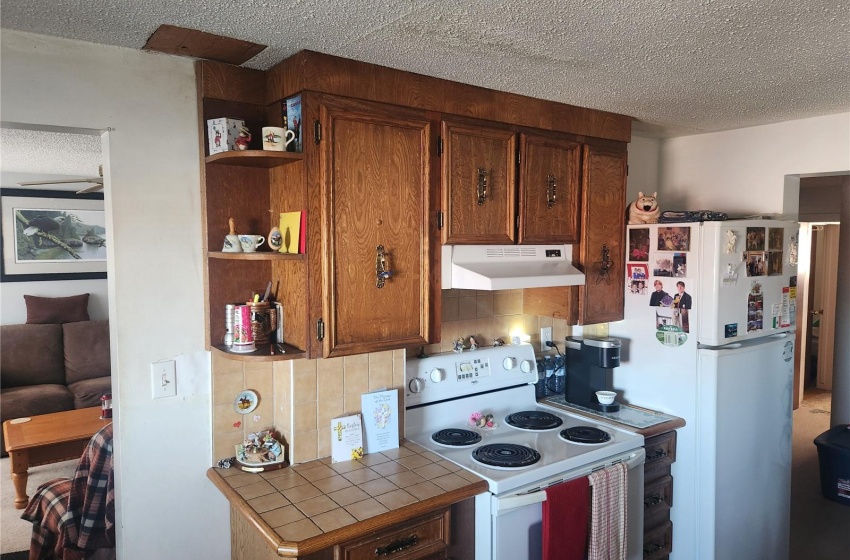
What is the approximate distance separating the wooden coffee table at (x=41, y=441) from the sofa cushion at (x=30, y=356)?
816 millimetres

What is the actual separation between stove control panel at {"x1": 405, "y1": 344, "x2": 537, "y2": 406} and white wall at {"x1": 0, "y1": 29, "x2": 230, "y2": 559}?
0.81 meters

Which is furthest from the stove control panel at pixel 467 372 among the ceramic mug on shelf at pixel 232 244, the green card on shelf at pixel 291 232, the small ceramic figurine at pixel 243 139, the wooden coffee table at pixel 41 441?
the wooden coffee table at pixel 41 441

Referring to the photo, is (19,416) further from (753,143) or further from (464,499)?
(753,143)

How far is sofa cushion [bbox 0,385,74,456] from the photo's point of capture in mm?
4352

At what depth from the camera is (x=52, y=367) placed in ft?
15.9

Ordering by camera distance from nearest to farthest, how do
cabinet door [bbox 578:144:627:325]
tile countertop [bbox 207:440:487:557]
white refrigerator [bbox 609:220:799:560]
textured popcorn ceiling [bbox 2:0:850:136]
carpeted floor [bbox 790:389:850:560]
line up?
textured popcorn ceiling [bbox 2:0:850:136] → tile countertop [bbox 207:440:487:557] → white refrigerator [bbox 609:220:799:560] → cabinet door [bbox 578:144:627:325] → carpeted floor [bbox 790:389:850:560]

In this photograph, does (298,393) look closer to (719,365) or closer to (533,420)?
(533,420)

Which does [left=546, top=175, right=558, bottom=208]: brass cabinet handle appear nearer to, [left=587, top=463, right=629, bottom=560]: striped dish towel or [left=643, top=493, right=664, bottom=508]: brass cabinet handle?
[left=587, top=463, right=629, bottom=560]: striped dish towel

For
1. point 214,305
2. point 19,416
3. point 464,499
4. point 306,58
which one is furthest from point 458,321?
point 19,416

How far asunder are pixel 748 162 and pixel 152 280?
9.27 ft

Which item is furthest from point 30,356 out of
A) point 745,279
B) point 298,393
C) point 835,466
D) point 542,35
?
point 835,466

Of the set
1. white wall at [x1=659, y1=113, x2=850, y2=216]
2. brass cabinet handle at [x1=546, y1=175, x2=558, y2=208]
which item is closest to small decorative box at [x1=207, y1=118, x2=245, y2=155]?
brass cabinet handle at [x1=546, y1=175, x2=558, y2=208]

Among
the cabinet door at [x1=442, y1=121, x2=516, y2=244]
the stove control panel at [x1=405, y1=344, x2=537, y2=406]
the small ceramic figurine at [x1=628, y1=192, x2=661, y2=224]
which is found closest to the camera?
the cabinet door at [x1=442, y1=121, x2=516, y2=244]

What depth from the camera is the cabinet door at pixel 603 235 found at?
2.65m
